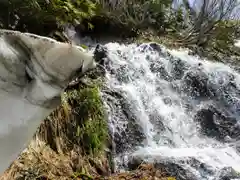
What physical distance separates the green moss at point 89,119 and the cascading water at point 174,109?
1.73 feet

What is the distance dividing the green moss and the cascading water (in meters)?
0.53

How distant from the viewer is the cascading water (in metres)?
5.19

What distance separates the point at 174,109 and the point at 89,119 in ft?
7.78

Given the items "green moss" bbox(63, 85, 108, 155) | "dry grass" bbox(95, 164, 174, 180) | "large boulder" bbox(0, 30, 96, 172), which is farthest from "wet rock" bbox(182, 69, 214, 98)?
"large boulder" bbox(0, 30, 96, 172)

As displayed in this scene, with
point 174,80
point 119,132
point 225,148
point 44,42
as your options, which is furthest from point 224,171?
point 44,42

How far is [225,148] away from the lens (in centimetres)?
598

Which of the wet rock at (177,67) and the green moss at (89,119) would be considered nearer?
the green moss at (89,119)

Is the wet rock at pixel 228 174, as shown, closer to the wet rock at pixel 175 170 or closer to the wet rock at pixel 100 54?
the wet rock at pixel 175 170

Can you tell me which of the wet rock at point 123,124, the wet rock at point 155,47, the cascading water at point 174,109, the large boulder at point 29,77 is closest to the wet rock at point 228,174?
the cascading water at point 174,109

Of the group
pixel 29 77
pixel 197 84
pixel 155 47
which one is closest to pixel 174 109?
pixel 197 84

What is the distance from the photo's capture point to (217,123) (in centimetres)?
664

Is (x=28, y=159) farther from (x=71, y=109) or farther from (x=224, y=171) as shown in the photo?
(x=224, y=171)

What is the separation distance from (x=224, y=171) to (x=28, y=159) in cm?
279

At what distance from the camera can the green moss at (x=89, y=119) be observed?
4301 mm
